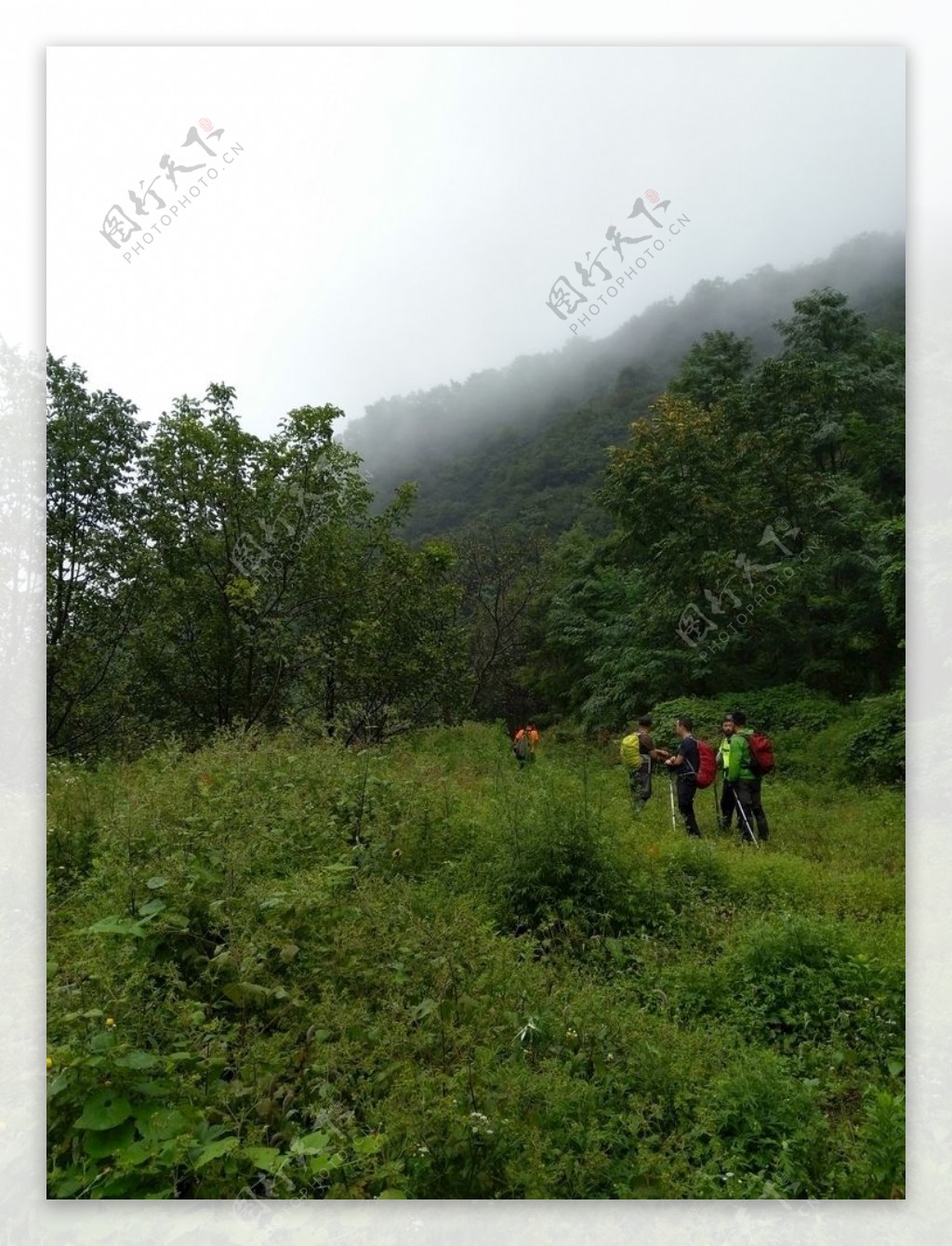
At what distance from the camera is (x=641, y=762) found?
24.1 ft

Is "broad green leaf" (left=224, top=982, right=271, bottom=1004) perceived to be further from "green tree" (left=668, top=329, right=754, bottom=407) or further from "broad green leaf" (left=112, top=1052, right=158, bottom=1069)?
"green tree" (left=668, top=329, right=754, bottom=407)

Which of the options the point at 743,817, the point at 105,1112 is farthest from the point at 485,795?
the point at 105,1112

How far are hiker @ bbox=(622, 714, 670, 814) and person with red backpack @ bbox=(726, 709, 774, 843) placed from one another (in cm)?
73

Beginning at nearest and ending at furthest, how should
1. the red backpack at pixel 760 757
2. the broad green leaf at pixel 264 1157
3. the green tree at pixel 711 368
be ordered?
the broad green leaf at pixel 264 1157 < the red backpack at pixel 760 757 < the green tree at pixel 711 368

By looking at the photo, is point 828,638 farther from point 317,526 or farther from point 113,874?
point 113,874

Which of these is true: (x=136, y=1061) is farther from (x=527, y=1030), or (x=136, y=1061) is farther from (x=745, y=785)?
(x=745, y=785)

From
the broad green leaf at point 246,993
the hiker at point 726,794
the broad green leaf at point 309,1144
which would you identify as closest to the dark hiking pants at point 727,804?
the hiker at point 726,794

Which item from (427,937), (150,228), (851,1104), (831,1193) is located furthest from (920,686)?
(150,228)

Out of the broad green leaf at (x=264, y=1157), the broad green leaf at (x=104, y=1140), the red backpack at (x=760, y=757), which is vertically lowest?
the broad green leaf at (x=104, y=1140)

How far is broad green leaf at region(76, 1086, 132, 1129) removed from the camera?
115 inches

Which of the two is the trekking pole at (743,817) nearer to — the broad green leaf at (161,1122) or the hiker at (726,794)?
the hiker at (726,794)

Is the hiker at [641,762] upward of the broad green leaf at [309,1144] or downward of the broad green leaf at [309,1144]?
upward

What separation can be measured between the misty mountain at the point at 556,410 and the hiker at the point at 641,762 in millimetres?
3240

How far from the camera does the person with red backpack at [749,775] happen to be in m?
6.57
